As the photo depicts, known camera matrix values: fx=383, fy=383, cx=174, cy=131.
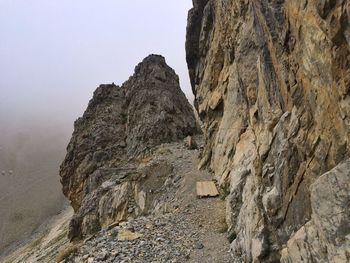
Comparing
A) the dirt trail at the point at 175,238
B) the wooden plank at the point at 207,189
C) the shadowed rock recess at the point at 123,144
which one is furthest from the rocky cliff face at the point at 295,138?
the shadowed rock recess at the point at 123,144

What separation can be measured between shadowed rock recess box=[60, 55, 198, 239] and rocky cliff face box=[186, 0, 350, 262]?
15.2 meters

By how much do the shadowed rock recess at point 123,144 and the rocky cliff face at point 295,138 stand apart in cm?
1520

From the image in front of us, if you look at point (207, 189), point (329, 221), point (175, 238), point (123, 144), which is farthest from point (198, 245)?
point (123, 144)

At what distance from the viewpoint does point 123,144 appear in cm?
5241

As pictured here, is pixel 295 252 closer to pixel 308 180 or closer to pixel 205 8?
pixel 308 180

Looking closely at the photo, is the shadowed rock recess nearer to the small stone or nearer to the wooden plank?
the wooden plank

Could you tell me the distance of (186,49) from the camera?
42.5 m

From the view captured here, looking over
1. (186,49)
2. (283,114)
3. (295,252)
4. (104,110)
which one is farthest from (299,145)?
(104,110)

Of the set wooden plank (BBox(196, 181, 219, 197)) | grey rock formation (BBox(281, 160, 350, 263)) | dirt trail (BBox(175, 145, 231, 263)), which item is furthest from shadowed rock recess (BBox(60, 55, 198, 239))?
grey rock formation (BBox(281, 160, 350, 263))

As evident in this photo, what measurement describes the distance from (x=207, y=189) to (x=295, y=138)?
16790mm

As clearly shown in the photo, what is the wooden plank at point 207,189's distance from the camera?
2905cm

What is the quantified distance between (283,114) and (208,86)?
877 inches

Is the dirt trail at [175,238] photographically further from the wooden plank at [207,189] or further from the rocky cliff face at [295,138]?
the rocky cliff face at [295,138]

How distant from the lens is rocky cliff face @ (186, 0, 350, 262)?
10094 mm
